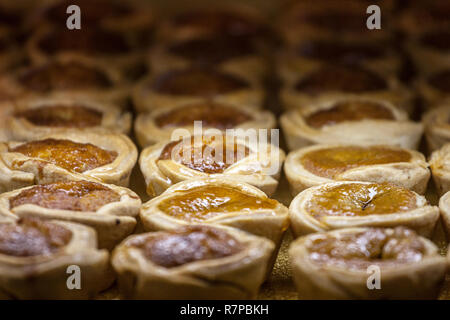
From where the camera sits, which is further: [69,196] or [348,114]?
[348,114]

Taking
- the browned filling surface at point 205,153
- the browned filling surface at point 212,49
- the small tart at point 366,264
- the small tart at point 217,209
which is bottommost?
the small tart at point 366,264

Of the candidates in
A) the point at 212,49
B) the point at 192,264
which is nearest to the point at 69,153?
the point at 192,264


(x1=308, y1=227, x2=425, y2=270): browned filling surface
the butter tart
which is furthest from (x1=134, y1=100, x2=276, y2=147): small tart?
(x1=308, y1=227, x2=425, y2=270): browned filling surface

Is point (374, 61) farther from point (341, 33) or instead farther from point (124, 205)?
point (124, 205)

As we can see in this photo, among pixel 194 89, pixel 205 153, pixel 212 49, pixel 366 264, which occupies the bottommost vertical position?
pixel 366 264

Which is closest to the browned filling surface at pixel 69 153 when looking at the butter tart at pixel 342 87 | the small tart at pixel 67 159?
the small tart at pixel 67 159

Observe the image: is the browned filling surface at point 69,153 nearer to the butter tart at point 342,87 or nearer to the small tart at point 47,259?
the small tart at point 47,259

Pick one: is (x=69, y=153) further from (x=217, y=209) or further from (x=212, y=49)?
(x=212, y=49)

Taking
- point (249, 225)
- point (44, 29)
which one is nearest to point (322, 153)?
point (249, 225)

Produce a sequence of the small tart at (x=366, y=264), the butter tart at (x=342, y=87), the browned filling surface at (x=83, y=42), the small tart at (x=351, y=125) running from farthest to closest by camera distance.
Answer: the browned filling surface at (x=83, y=42)
the butter tart at (x=342, y=87)
the small tart at (x=351, y=125)
the small tart at (x=366, y=264)
